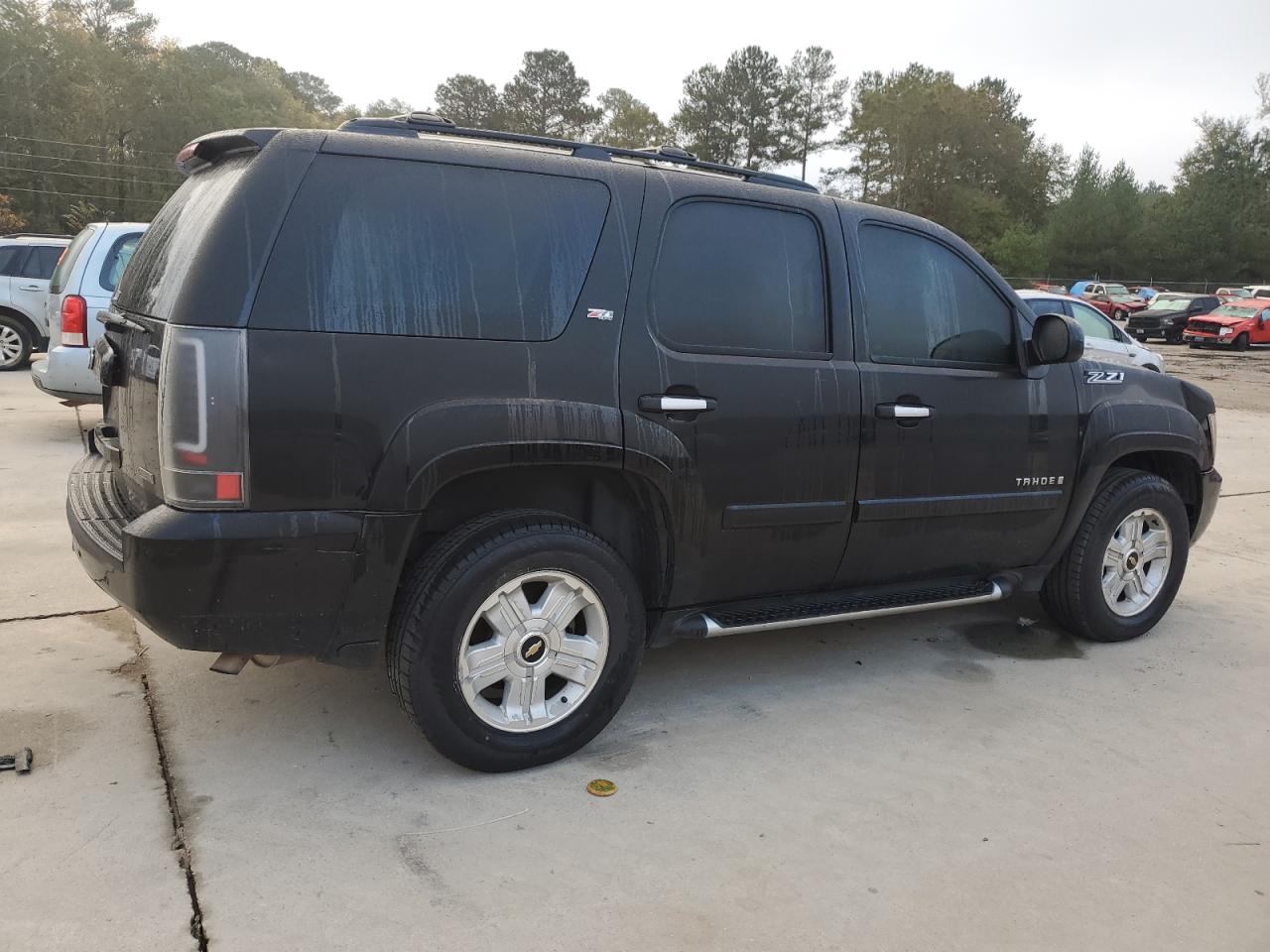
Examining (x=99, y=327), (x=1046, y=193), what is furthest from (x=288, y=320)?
(x=1046, y=193)

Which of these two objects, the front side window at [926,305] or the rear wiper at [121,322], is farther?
the front side window at [926,305]

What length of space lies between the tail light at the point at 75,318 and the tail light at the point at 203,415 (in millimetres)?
5915

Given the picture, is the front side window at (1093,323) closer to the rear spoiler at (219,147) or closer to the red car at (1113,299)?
the rear spoiler at (219,147)

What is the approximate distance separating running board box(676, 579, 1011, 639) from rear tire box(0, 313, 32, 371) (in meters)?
12.6

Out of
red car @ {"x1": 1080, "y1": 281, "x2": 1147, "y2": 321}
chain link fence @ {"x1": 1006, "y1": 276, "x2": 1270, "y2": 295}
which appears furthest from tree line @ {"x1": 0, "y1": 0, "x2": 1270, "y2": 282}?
red car @ {"x1": 1080, "y1": 281, "x2": 1147, "y2": 321}

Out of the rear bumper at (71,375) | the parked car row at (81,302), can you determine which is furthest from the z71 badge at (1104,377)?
the rear bumper at (71,375)

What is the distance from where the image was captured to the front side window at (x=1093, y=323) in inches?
479

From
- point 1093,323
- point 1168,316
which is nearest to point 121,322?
point 1093,323

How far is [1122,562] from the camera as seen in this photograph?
15.1ft

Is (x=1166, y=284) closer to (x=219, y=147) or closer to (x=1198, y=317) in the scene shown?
(x=1198, y=317)

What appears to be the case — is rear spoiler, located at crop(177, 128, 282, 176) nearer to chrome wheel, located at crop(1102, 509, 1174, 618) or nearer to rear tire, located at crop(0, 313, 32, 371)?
chrome wheel, located at crop(1102, 509, 1174, 618)

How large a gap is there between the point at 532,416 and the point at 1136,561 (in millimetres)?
3192

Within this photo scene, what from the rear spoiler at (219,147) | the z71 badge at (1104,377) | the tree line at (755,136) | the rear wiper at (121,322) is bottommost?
the z71 badge at (1104,377)

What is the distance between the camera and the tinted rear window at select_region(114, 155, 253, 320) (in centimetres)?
281
